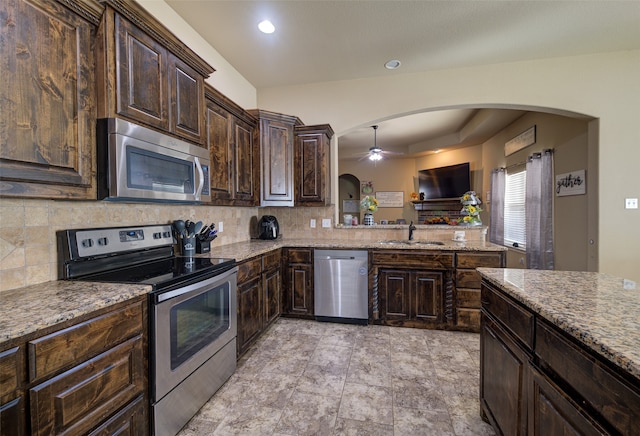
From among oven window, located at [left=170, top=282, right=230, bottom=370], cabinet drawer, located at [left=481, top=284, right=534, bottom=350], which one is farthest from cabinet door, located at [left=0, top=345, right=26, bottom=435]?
cabinet drawer, located at [left=481, top=284, right=534, bottom=350]

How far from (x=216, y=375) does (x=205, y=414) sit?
225mm

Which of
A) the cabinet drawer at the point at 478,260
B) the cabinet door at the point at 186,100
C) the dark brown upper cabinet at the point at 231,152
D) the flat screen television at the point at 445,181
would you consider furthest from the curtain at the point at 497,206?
the cabinet door at the point at 186,100

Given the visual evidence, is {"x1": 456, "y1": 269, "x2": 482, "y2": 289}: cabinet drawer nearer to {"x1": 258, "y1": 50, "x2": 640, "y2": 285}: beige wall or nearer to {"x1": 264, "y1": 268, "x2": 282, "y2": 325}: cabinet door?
{"x1": 258, "y1": 50, "x2": 640, "y2": 285}: beige wall

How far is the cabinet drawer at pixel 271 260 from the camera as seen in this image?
8.80 ft

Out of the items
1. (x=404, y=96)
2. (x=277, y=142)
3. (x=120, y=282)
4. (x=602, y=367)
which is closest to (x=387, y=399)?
(x=602, y=367)

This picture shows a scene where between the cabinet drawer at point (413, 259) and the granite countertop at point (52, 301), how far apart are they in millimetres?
2243

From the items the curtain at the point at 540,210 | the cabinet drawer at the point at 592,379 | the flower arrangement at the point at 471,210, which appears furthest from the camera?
the curtain at the point at 540,210

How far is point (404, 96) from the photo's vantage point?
11.2 ft

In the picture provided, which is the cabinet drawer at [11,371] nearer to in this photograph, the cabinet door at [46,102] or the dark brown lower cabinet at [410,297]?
the cabinet door at [46,102]

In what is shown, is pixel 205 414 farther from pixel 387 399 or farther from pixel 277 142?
pixel 277 142

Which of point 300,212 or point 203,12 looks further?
point 300,212

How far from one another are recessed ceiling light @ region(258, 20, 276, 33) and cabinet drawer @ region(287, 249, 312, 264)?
2166 millimetres

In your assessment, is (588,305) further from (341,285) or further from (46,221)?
(46,221)

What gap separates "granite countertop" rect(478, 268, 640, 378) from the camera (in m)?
0.72
